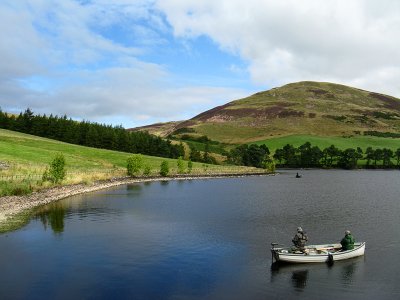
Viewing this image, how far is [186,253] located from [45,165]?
77.1 m

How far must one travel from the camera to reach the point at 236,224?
2082 inches

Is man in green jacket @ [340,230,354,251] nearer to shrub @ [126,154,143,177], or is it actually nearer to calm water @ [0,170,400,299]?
calm water @ [0,170,400,299]

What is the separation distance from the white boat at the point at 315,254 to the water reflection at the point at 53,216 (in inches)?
957

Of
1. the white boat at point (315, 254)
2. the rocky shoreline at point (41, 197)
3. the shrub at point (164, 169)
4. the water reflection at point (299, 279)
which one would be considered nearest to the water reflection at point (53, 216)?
the rocky shoreline at point (41, 197)

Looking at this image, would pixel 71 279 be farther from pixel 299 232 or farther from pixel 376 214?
pixel 376 214

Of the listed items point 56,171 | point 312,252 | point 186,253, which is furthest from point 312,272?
point 56,171

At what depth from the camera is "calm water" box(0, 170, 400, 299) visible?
28.7 metres

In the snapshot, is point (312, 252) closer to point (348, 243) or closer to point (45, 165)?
point (348, 243)

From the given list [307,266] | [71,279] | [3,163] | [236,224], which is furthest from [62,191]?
[307,266]

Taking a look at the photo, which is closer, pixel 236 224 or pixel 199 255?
pixel 199 255

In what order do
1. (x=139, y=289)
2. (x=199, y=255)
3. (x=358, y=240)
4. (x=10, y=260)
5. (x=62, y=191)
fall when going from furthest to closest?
(x=62, y=191), (x=358, y=240), (x=199, y=255), (x=10, y=260), (x=139, y=289)

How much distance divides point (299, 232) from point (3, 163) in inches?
3070

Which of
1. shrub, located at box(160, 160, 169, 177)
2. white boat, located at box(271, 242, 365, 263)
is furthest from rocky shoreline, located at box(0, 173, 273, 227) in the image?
white boat, located at box(271, 242, 365, 263)

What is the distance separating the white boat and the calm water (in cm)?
76
